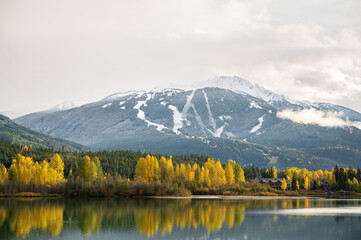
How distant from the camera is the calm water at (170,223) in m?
70.5

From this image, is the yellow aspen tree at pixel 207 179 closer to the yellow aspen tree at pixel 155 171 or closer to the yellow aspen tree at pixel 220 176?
the yellow aspen tree at pixel 220 176

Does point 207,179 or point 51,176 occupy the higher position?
point 51,176

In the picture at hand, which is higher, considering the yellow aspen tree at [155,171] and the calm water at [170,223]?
the yellow aspen tree at [155,171]

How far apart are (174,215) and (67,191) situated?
67365mm

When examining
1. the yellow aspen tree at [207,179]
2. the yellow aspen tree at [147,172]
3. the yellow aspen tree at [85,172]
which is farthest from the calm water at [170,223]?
the yellow aspen tree at [147,172]

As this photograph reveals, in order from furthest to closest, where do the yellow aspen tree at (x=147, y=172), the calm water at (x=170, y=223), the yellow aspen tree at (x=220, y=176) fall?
the yellow aspen tree at (x=220, y=176)
the yellow aspen tree at (x=147, y=172)
the calm water at (x=170, y=223)

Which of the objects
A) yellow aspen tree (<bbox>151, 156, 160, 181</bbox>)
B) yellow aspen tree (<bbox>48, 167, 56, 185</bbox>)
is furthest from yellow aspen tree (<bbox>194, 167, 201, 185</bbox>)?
yellow aspen tree (<bbox>48, 167, 56, 185</bbox>)

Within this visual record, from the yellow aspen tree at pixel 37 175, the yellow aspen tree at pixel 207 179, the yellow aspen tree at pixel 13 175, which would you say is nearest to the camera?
the yellow aspen tree at pixel 13 175

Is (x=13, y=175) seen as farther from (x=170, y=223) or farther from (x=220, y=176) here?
(x=170, y=223)

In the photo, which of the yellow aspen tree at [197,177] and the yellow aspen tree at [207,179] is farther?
the yellow aspen tree at [207,179]

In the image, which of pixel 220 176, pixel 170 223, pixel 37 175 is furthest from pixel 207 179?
pixel 170 223

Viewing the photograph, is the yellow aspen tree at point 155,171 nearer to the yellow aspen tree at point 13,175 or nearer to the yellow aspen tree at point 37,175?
the yellow aspen tree at point 37,175

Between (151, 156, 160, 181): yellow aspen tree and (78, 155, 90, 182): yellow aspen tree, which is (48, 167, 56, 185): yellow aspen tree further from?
(151, 156, 160, 181): yellow aspen tree

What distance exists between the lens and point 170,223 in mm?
82625
